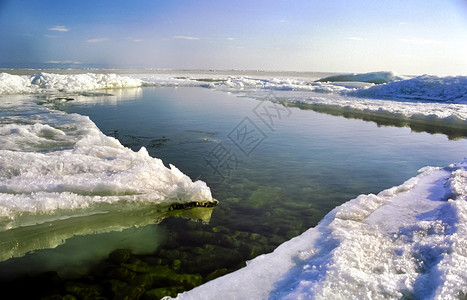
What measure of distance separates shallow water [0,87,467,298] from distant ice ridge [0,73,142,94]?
727 centimetres

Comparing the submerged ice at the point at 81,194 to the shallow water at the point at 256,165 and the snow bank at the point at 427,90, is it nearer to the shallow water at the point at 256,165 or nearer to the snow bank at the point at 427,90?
the shallow water at the point at 256,165

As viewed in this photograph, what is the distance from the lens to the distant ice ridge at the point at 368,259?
2008mm

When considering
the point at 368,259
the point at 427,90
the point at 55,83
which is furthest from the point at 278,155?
the point at 55,83

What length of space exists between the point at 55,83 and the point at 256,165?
17262mm

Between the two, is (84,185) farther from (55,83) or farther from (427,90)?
(427,90)

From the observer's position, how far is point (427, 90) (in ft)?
58.8

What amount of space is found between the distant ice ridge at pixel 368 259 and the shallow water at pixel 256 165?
0.22 metres

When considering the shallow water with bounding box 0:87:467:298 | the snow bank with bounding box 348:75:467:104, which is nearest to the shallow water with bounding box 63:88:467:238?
the shallow water with bounding box 0:87:467:298

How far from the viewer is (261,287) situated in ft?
6.88

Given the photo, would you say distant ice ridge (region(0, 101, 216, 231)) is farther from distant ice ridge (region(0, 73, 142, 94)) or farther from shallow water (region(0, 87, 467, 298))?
distant ice ridge (region(0, 73, 142, 94))

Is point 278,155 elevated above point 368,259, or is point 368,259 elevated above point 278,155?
point 278,155

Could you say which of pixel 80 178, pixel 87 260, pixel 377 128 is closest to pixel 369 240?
pixel 87 260

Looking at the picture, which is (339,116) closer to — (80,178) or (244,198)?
(244,198)

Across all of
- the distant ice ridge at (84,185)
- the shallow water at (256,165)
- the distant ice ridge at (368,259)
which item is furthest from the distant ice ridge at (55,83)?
the distant ice ridge at (368,259)
